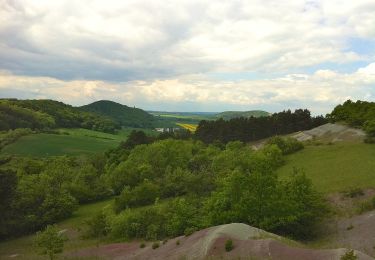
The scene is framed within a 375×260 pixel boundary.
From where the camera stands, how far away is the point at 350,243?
38.6m

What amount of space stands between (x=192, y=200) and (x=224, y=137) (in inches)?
3063

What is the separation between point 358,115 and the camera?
97.6 metres

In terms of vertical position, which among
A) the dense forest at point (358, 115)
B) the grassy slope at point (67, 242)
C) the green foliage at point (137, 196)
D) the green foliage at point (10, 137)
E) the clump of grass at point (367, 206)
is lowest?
the grassy slope at point (67, 242)

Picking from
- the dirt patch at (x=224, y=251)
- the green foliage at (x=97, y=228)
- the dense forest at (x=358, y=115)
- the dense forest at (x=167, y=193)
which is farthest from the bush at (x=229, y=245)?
the dense forest at (x=358, y=115)

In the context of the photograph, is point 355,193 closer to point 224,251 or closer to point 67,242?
point 224,251

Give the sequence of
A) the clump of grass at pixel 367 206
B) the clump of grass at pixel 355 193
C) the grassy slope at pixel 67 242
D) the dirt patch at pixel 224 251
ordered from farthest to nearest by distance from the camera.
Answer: the grassy slope at pixel 67 242, the clump of grass at pixel 355 193, the clump of grass at pixel 367 206, the dirt patch at pixel 224 251

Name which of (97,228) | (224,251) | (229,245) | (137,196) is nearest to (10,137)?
(137,196)

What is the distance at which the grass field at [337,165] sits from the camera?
2324 inches

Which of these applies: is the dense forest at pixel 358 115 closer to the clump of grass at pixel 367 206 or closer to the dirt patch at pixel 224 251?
the clump of grass at pixel 367 206

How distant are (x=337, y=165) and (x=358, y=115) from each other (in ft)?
103

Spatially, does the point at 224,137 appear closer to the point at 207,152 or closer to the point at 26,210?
the point at 207,152

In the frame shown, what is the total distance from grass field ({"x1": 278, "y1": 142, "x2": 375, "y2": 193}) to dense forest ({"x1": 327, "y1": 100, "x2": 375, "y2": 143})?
16.5ft

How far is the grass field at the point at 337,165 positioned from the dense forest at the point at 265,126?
1321 inches

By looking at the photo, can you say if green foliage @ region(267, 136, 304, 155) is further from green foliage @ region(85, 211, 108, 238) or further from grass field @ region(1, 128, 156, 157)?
grass field @ region(1, 128, 156, 157)
